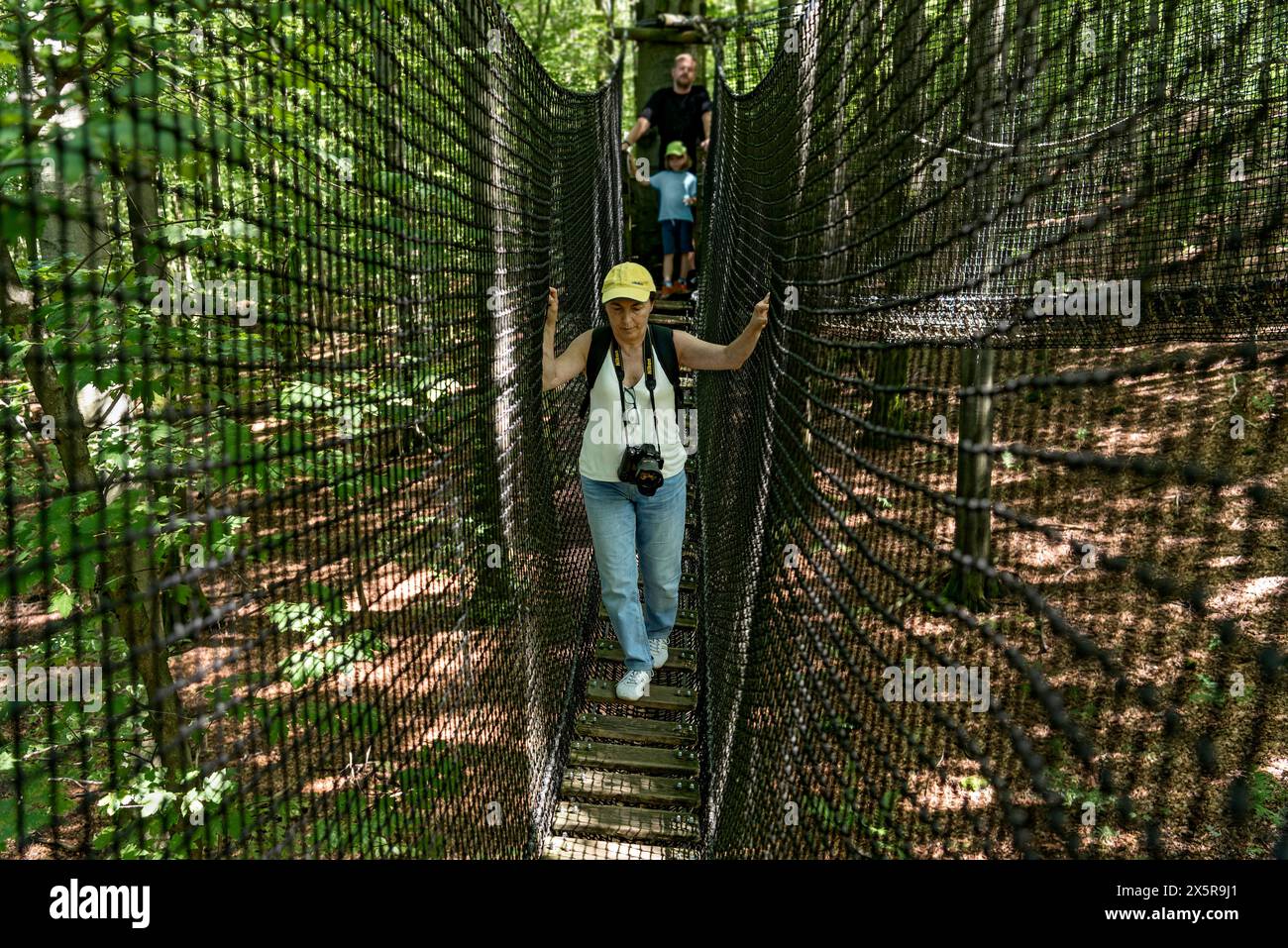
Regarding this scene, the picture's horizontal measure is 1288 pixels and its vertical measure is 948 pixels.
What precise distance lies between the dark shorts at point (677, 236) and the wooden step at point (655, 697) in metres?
4.08

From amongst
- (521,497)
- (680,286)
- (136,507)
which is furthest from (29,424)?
(680,286)

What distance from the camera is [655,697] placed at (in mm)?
3338

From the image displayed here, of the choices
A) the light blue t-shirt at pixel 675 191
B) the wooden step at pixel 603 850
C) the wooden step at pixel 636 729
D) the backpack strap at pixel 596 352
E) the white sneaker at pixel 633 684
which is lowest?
the wooden step at pixel 603 850

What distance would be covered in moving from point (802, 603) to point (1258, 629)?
2259 mm

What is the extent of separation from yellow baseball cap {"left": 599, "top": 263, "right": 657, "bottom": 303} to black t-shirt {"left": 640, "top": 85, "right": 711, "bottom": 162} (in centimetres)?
443

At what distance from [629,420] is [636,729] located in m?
1.23

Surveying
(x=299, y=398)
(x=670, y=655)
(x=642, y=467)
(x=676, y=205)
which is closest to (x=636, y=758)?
(x=670, y=655)

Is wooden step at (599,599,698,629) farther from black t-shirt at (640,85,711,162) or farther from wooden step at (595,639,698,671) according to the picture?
black t-shirt at (640,85,711,162)

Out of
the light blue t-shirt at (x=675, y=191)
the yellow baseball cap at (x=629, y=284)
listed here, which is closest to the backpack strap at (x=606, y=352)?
the yellow baseball cap at (x=629, y=284)

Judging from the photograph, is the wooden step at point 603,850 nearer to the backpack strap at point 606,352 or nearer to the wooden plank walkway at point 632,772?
the wooden plank walkway at point 632,772

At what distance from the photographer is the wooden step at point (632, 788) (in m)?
3.08

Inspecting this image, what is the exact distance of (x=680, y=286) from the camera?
6.58 m

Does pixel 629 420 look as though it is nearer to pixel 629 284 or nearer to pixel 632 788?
pixel 629 284
